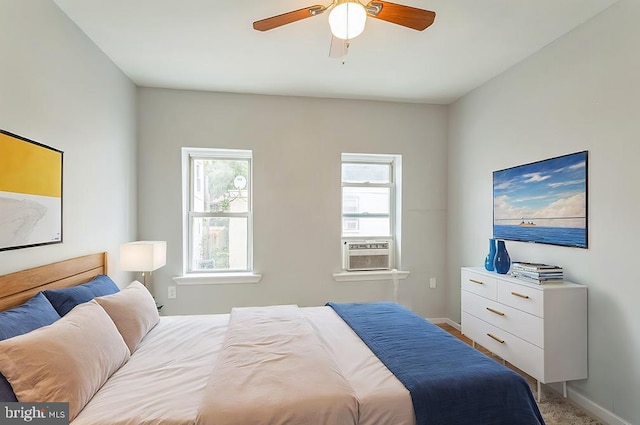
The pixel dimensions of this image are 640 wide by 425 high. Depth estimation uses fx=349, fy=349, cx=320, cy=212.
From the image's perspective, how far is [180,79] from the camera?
132 inches

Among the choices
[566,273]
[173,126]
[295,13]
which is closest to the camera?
[295,13]

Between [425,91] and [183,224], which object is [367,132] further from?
[183,224]

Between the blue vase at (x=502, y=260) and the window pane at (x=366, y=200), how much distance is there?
1535mm

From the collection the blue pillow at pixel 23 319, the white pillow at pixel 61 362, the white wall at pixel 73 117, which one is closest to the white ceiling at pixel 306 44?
the white wall at pixel 73 117

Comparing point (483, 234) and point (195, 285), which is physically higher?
point (483, 234)

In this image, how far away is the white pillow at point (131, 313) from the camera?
197 centimetres

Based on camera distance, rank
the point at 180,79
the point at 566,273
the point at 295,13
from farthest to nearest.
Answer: the point at 180,79, the point at 566,273, the point at 295,13

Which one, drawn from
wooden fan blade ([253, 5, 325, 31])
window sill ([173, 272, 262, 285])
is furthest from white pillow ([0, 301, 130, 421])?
window sill ([173, 272, 262, 285])

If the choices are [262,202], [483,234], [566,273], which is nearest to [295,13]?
[262,202]

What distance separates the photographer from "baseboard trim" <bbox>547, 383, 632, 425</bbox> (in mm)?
2186

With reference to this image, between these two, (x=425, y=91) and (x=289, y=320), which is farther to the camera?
(x=425, y=91)

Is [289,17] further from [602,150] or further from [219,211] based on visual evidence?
[219,211]

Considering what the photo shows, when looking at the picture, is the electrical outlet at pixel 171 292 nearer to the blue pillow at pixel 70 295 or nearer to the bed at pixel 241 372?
the blue pillow at pixel 70 295

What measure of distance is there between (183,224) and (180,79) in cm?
144
